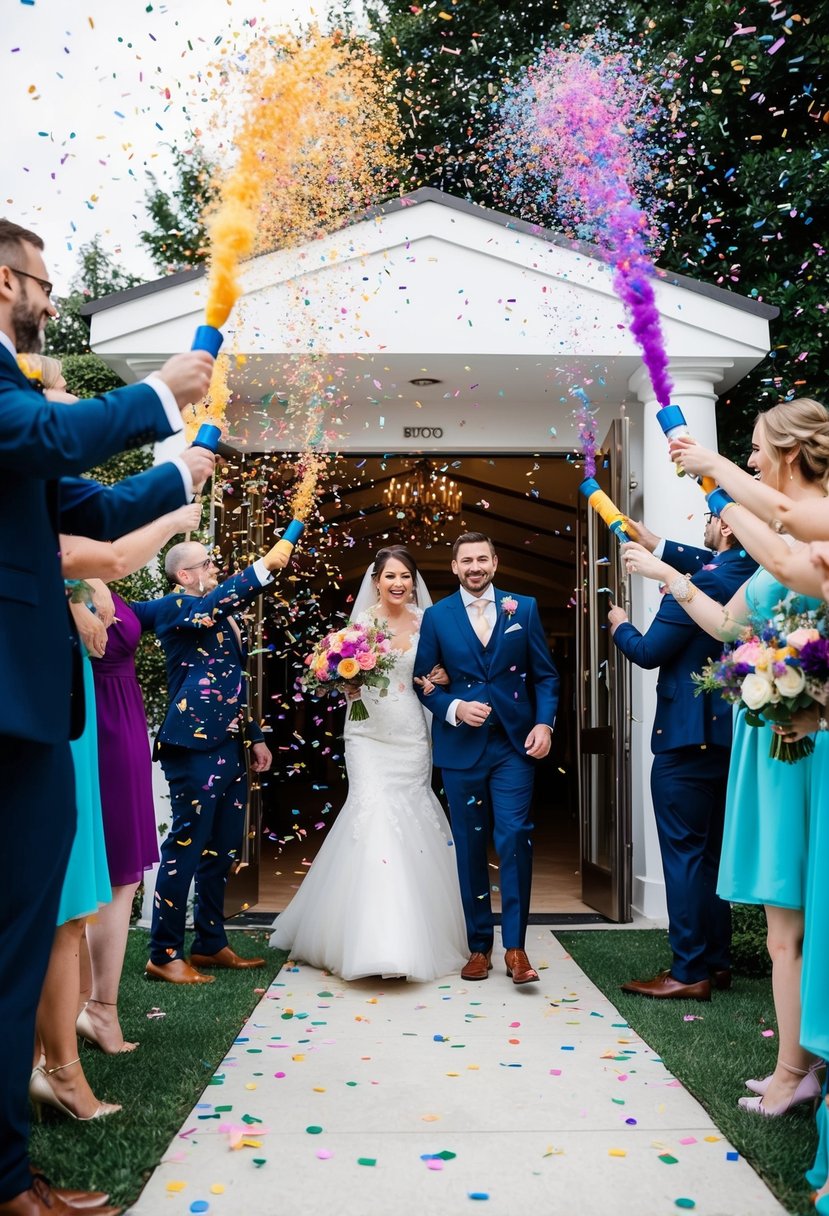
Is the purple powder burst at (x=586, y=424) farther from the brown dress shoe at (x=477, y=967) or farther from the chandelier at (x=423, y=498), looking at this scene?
the brown dress shoe at (x=477, y=967)

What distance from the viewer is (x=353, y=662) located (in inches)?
237

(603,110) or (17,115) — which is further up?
(603,110)

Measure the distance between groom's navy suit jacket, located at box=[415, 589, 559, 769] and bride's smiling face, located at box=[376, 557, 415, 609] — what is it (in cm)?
46

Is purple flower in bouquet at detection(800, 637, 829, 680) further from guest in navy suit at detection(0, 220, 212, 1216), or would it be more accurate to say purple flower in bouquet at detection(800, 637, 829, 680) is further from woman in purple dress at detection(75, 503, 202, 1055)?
woman in purple dress at detection(75, 503, 202, 1055)

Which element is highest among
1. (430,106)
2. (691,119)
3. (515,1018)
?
(430,106)

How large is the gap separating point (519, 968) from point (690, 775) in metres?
1.29

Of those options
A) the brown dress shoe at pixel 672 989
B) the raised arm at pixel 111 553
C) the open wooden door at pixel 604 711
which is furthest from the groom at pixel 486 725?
the raised arm at pixel 111 553

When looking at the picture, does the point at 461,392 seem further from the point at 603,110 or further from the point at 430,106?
the point at 430,106

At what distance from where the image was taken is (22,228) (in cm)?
279

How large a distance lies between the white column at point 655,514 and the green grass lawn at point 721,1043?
0.68m

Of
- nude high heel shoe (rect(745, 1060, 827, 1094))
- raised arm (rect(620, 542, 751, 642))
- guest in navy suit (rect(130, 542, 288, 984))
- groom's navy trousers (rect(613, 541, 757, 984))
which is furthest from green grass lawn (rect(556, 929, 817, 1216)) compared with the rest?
guest in navy suit (rect(130, 542, 288, 984))

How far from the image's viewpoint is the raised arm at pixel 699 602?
3.97 metres

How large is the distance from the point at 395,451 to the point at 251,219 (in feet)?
17.4

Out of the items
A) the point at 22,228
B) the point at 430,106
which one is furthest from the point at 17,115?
the point at 430,106
